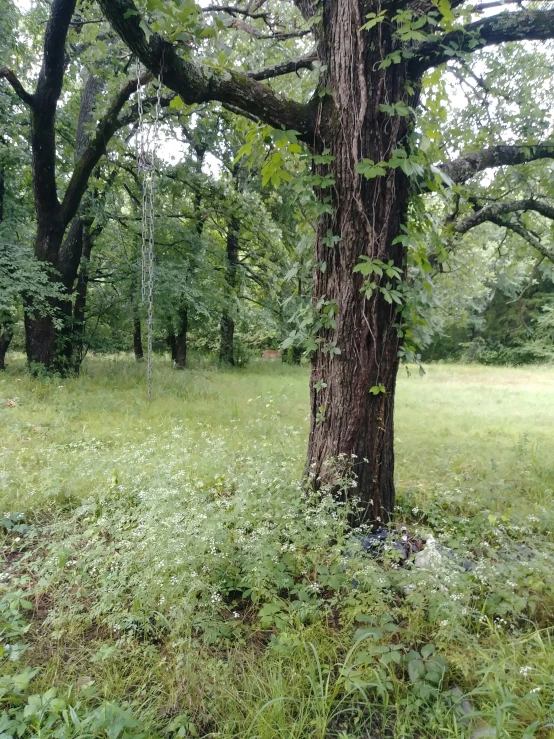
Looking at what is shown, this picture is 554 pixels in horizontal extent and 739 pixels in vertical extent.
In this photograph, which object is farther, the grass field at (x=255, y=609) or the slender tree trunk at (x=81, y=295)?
the slender tree trunk at (x=81, y=295)

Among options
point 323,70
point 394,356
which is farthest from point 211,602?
point 323,70

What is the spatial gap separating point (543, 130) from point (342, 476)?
4054 mm

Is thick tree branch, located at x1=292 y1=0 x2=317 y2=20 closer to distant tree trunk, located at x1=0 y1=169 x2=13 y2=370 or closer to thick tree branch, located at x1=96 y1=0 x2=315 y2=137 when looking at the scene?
thick tree branch, located at x1=96 y1=0 x2=315 y2=137

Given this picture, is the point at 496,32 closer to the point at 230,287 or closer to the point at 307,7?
the point at 307,7

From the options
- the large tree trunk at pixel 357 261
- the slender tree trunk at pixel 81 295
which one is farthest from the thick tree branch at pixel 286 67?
the slender tree trunk at pixel 81 295

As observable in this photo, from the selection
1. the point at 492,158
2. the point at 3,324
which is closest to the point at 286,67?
the point at 492,158

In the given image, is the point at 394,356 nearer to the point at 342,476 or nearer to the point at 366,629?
the point at 342,476

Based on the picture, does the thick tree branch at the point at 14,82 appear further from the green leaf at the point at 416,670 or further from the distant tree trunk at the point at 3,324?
the green leaf at the point at 416,670

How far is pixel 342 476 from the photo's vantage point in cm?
298

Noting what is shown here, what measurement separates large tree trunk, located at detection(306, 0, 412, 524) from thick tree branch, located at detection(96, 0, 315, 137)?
0.29m

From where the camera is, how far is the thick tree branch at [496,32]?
274cm

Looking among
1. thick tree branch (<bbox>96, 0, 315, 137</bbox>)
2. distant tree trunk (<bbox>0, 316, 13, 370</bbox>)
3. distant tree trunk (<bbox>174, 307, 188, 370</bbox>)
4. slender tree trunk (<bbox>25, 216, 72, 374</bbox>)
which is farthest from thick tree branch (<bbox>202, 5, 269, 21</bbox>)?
distant tree trunk (<bbox>174, 307, 188, 370</bbox>)

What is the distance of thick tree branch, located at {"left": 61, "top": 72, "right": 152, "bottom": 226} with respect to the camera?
5918 mm

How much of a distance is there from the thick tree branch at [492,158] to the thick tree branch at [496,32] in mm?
1082
